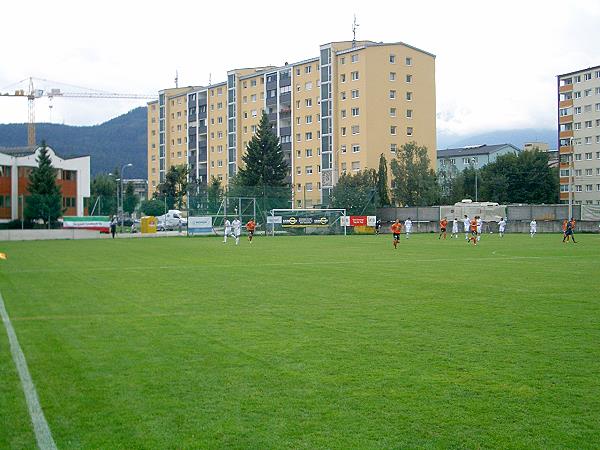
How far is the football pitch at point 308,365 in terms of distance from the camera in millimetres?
5992

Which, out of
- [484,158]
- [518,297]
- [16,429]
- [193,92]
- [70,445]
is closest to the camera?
[70,445]

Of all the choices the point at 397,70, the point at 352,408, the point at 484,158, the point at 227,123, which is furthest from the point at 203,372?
the point at 484,158

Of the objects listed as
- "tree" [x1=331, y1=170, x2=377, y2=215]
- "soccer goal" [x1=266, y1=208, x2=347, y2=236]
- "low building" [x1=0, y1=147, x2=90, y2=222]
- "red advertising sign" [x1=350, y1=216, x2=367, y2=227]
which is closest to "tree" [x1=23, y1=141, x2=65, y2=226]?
"low building" [x1=0, y1=147, x2=90, y2=222]

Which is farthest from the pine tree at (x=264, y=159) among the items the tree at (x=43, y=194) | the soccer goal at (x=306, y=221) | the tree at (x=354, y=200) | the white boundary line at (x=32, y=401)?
the white boundary line at (x=32, y=401)

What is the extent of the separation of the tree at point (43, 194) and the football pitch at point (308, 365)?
49034 millimetres

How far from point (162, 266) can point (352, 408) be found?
64.0 feet

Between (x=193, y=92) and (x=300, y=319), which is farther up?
(x=193, y=92)

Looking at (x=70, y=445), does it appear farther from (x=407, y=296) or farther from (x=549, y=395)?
(x=407, y=296)

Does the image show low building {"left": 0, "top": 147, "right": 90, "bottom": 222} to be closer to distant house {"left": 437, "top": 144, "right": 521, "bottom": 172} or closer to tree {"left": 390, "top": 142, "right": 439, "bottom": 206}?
tree {"left": 390, "top": 142, "right": 439, "bottom": 206}

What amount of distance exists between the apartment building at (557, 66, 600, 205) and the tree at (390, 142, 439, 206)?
29.0m

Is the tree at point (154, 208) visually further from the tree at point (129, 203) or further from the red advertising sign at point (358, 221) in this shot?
the red advertising sign at point (358, 221)

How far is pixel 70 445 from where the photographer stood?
5.65 metres

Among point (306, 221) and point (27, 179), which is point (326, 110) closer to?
point (306, 221)

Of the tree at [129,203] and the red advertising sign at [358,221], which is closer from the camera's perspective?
the red advertising sign at [358,221]
